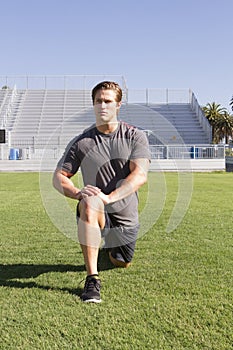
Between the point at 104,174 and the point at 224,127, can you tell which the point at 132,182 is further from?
the point at 224,127

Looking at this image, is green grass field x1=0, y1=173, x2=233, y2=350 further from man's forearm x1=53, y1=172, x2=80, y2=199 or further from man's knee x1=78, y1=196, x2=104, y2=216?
man's forearm x1=53, y1=172, x2=80, y2=199

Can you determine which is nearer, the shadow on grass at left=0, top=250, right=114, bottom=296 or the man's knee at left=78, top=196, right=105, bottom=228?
the man's knee at left=78, top=196, right=105, bottom=228

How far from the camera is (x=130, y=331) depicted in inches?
102

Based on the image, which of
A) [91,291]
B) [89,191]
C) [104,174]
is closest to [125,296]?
[91,291]

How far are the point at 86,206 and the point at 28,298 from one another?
0.69 metres

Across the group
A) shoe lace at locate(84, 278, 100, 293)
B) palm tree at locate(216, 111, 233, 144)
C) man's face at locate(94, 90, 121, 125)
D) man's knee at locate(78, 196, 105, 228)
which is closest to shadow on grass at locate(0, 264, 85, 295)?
shoe lace at locate(84, 278, 100, 293)

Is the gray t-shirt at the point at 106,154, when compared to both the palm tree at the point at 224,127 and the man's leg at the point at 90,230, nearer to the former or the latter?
the man's leg at the point at 90,230

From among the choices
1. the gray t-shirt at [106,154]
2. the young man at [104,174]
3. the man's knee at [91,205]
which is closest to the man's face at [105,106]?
the young man at [104,174]

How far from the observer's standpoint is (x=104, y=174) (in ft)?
11.3

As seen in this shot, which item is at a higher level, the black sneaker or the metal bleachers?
the metal bleachers

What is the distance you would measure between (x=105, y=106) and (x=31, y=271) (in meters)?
1.43

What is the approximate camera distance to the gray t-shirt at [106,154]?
3.40m

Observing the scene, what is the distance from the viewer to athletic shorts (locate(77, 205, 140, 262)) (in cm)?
357

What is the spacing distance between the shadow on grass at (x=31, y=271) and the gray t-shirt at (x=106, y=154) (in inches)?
26.7
